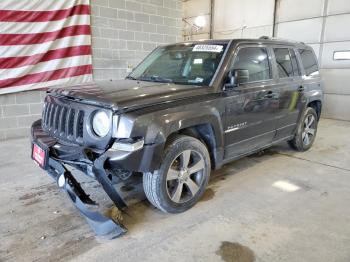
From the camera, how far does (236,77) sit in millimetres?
2861

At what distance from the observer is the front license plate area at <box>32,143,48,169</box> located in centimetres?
244

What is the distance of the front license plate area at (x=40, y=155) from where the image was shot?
8.01 ft

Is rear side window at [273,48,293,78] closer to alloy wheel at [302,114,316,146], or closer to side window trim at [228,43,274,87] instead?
side window trim at [228,43,274,87]

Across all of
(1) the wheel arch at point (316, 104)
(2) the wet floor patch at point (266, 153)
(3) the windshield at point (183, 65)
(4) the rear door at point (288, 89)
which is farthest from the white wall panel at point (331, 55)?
(3) the windshield at point (183, 65)

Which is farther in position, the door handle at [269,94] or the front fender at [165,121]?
the door handle at [269,94]

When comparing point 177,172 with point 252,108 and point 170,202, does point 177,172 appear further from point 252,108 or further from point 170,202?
point 252,108

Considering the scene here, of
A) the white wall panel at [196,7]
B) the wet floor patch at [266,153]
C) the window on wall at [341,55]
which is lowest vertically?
the wet floor patch at [266,153]

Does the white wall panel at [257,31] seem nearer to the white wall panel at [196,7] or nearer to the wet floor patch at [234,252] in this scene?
the white wall panel at [196,7]

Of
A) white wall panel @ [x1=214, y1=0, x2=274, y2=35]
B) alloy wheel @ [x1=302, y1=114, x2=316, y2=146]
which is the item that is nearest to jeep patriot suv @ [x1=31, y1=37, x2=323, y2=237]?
alloy wheel @ [x1=302, y1=114, x2=316, y2=146]

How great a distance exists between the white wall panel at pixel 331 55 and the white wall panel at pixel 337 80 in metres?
0.13

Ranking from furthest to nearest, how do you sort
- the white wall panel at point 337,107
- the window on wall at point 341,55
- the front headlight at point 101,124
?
the white wall panel at point 337,107 < the window on wall at point 341,55 < the front headlight at point 101,124

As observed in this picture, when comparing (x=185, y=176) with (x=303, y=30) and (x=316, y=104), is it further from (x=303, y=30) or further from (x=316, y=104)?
(x=303, y=30)

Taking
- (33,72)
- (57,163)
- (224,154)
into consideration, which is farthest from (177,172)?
(33,72)

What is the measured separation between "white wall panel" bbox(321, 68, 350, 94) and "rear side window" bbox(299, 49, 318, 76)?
3.73 metres
